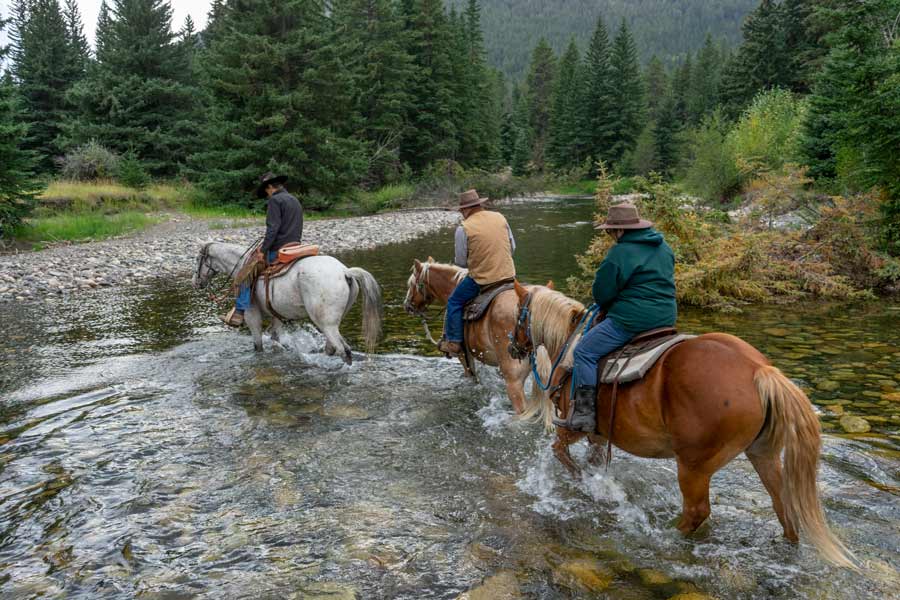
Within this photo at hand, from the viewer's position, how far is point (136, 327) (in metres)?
10.7

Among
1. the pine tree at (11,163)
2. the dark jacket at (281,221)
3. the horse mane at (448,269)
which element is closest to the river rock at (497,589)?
the horse mane at (448,269)

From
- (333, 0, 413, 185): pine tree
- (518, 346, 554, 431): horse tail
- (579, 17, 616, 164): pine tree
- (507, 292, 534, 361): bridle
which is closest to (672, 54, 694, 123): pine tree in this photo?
(579, 17, 616, 164): pine tree

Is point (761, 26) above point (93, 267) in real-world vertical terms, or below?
above

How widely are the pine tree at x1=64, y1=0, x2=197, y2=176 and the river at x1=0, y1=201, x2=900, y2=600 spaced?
89.4 feet

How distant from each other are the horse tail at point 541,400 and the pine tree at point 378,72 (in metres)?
33.5

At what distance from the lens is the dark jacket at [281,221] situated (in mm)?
8445

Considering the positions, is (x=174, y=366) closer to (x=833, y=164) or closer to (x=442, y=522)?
(x=442, y=522)

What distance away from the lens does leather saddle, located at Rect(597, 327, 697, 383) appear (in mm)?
4066

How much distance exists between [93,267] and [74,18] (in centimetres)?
4362

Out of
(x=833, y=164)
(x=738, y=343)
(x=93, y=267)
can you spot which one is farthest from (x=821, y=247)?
(x=93, y=267)

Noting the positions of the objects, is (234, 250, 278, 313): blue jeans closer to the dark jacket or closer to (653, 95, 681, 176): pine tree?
the dark jacket

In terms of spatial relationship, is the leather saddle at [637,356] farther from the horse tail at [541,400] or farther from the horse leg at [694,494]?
the horse tail at [541,400]

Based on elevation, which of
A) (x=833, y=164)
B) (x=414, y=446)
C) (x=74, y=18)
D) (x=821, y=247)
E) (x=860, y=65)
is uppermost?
(x=74, y=18)

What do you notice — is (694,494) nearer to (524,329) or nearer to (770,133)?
(524,329)
